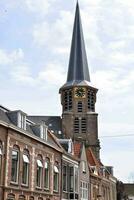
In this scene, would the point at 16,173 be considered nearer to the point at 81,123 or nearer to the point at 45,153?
the point at 45,153

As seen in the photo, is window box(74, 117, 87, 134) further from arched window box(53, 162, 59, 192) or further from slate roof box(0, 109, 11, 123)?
slate roof box(0, 109, 11, 123)

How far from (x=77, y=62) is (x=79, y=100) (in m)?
7.63

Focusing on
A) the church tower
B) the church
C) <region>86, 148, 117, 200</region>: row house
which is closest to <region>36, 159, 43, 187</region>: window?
the church

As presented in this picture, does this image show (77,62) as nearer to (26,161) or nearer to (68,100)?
(68,100)

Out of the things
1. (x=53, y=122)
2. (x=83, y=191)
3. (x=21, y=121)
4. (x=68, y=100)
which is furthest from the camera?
(x=53, y=122)

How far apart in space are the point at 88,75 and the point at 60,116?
10.1 metres

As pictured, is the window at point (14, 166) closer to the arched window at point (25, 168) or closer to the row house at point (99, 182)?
the arched window at point (25, 168)

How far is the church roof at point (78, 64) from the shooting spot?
78.8m

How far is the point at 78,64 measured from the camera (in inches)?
3118

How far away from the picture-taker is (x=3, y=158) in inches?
990

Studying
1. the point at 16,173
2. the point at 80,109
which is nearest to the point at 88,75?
the point at 80,109

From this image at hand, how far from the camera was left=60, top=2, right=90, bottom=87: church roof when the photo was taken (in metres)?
78.8

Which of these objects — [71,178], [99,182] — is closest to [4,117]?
[71,178]

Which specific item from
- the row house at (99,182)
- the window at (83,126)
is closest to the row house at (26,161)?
the row house at (99,182)
